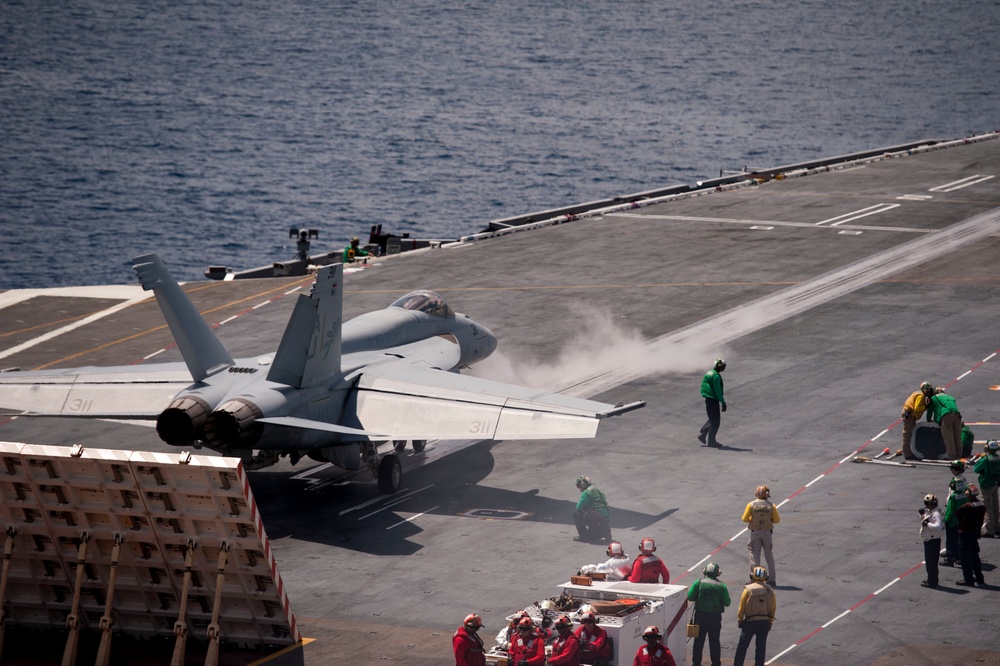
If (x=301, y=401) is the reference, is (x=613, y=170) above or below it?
above

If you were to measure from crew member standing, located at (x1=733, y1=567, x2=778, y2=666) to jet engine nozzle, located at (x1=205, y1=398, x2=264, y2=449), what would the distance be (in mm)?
12245

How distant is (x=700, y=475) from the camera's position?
3341 centimetres

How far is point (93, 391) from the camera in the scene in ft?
112

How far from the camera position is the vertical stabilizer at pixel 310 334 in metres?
31.6

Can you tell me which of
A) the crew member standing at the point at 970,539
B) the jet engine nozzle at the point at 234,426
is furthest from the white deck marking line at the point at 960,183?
the jet engine nozzle at the point at 234,426

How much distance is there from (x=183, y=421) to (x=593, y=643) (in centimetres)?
1243

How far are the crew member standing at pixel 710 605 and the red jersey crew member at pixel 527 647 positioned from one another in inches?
122

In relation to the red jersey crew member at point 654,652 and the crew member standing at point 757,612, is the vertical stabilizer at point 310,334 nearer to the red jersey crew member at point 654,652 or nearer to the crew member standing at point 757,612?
the crew member standing at point 757,612

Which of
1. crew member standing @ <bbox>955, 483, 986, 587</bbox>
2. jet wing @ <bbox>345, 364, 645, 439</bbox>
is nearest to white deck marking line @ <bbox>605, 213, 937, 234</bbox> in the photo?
jet wing @ <bbox>345, 364, 645, 439</bbox>

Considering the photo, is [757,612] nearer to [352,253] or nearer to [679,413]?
[679,413]

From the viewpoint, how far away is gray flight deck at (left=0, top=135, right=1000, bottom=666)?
26.2 m

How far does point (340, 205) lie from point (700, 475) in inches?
3497

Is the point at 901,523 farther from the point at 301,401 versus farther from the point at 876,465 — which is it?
the point at 301,401

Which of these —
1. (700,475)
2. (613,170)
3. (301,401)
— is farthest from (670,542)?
(613,170)
